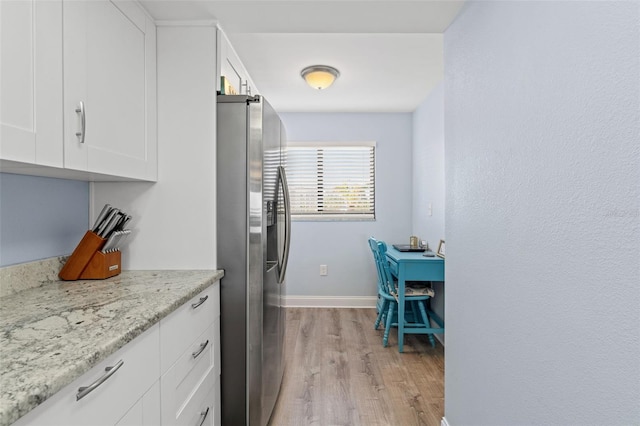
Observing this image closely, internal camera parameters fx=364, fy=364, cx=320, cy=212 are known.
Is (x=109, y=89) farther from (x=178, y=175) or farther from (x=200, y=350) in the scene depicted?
(x=200, y=350)

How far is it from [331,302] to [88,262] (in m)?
3.18

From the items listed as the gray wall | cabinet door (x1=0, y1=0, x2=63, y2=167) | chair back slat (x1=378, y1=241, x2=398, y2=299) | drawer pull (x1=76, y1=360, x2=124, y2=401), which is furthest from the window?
drawer pull (x1=76, y1=360, x2=124, y2=401)

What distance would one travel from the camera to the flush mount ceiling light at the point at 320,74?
9.76 ft

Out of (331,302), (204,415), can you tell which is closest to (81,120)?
(204,415)

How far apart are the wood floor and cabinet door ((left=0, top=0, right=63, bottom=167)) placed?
5.95 ft

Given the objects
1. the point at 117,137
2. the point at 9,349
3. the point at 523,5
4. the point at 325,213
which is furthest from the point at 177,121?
the point at 325,213

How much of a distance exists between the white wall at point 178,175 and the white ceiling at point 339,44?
0.19 meters

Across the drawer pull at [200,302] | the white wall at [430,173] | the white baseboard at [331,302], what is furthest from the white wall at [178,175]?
the white baseboard at [331,302]

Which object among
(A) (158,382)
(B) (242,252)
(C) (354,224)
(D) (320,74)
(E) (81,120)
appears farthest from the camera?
(C) (354,224)

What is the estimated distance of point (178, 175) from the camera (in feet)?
6.30

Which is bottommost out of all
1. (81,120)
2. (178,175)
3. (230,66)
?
(178,175)

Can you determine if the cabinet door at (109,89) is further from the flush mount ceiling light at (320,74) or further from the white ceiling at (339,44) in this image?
the flush mount ceiling light at (320,74)

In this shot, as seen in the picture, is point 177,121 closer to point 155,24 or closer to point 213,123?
point 213,123

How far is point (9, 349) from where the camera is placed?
0.86 meters
